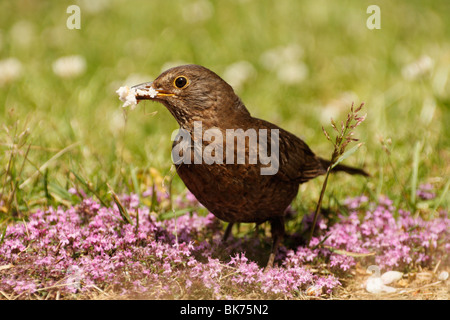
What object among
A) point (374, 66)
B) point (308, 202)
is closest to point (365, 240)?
point (308, 202)

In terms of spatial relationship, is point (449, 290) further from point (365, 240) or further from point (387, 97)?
point (387, 97)

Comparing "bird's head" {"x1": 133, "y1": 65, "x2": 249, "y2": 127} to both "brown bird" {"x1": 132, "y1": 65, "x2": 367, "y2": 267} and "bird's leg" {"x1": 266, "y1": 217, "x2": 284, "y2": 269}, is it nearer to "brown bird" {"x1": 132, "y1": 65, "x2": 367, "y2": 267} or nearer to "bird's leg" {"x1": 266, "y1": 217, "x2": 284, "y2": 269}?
"brown bird" {"x1": 132, "y1": 65, "x2": 367, "y2": 267}

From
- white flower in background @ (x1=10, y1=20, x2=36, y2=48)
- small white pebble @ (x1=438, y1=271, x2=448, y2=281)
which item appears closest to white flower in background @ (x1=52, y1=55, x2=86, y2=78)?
white flower in background @ (x1=10, y1=20, x2=36, y2=48)

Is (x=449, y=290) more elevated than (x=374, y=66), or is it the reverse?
(x=374, y=66)

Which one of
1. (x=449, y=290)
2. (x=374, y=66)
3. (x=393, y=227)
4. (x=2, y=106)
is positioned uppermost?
(x=374, y=66)

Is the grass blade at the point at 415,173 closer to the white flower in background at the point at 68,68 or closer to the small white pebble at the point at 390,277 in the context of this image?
the small white pebble at the point at 390,277

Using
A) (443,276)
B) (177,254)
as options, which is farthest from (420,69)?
(177,254)

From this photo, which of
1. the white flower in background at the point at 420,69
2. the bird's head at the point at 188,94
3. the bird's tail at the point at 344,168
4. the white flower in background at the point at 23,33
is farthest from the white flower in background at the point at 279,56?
the bird's head at the point at 188,94

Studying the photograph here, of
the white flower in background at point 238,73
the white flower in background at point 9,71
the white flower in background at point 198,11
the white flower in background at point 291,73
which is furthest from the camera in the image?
the white flower in background at point 198,11
